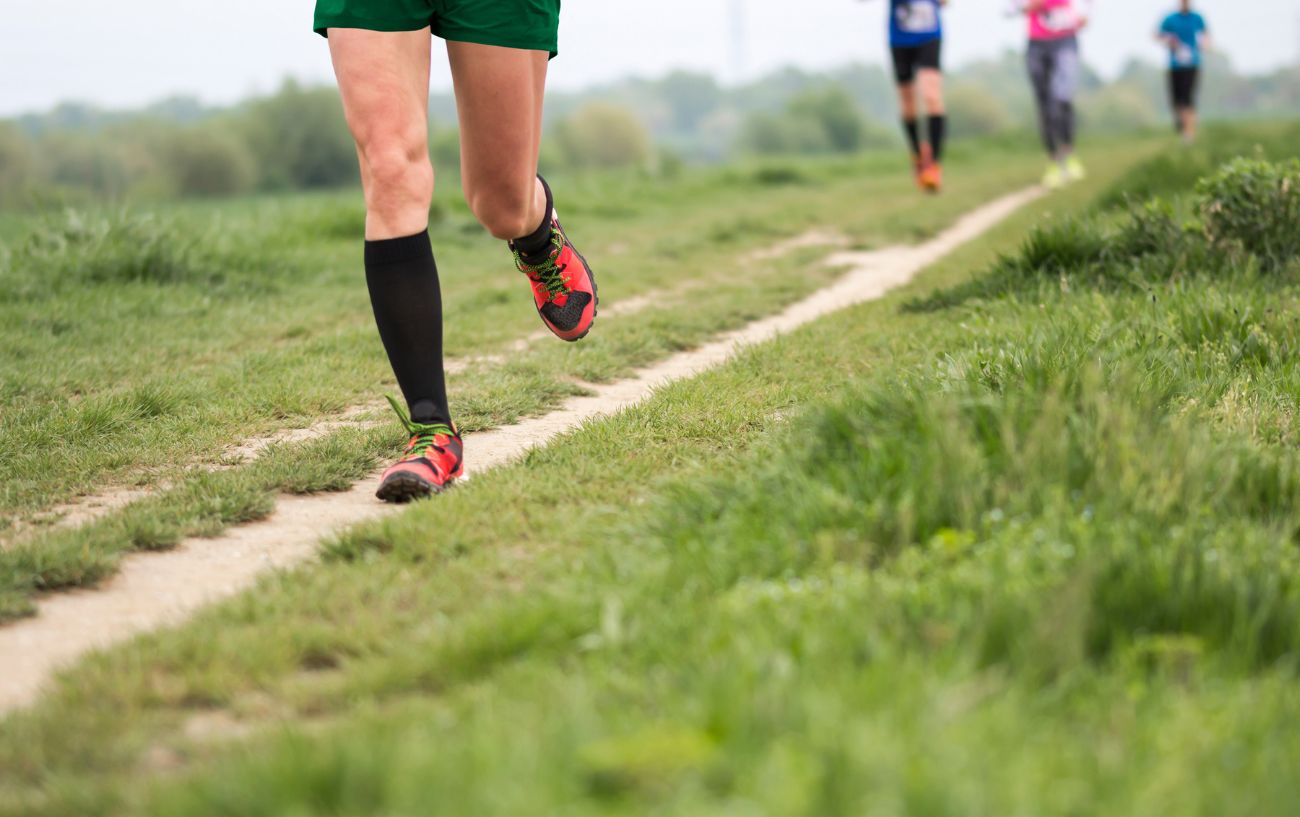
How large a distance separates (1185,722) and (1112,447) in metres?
0.89

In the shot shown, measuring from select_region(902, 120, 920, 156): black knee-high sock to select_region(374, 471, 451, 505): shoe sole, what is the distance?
934 cm

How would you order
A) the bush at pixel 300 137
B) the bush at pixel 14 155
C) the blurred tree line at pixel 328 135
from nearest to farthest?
1. the bush at pixel 14 155
2. the blurred tree line at pixel 328 135
3. the bush at pixel 300 137

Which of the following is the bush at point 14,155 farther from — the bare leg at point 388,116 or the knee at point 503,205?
the bare leg at point 388,116

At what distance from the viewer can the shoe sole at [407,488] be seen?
2.82 metres

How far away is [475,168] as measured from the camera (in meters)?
3.40

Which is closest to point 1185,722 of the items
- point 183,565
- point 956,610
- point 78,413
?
point 956,610

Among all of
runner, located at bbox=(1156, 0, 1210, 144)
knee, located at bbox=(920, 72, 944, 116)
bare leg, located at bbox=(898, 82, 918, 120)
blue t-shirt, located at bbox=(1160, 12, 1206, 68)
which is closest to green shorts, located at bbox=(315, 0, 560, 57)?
knee, located at bbox=(920, 72, 944, 116)

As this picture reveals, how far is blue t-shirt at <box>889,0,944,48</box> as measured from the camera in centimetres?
1065

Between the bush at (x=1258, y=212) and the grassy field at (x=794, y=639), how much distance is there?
2055mm

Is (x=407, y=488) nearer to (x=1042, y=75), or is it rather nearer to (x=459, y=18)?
(x=459, y=18)

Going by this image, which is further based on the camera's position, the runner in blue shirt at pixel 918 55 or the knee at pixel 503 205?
the runner in blue shirt at pixel 918 55

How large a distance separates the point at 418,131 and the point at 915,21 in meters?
8.81

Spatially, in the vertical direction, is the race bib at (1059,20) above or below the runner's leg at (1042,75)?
above

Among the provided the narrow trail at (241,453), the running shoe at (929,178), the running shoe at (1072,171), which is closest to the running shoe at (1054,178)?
the running shoe at (1072,171)
